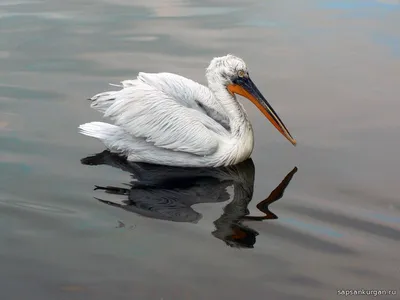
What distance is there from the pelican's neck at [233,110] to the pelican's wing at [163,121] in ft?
0.38

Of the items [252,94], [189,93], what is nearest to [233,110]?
[252,94]

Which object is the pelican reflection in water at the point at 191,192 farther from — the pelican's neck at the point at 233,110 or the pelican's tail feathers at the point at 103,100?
the pelican's tail feathers at the point at 103,100

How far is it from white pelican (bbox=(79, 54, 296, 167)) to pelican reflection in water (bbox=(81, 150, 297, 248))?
84mm

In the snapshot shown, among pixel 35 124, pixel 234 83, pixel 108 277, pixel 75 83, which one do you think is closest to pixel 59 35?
pixel 75 83

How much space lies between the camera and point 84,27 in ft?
26.9

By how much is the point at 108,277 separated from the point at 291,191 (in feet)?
4.95

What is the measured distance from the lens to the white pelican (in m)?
5.16

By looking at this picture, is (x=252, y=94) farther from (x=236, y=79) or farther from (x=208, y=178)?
(x=208, y=178)

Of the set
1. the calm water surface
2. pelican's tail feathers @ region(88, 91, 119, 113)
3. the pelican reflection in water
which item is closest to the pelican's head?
the calm water surface

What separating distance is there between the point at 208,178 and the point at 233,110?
64cm

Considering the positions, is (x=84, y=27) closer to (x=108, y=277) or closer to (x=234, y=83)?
(x=234, y=83)

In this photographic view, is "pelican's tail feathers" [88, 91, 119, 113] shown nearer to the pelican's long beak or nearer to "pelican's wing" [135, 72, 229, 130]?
"pelican's wing" [135, 72, 229, 130]

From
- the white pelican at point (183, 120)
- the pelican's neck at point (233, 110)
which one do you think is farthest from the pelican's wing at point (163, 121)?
the pelican's neck at point (233, 110)

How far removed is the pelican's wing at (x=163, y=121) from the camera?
5.11 metres
